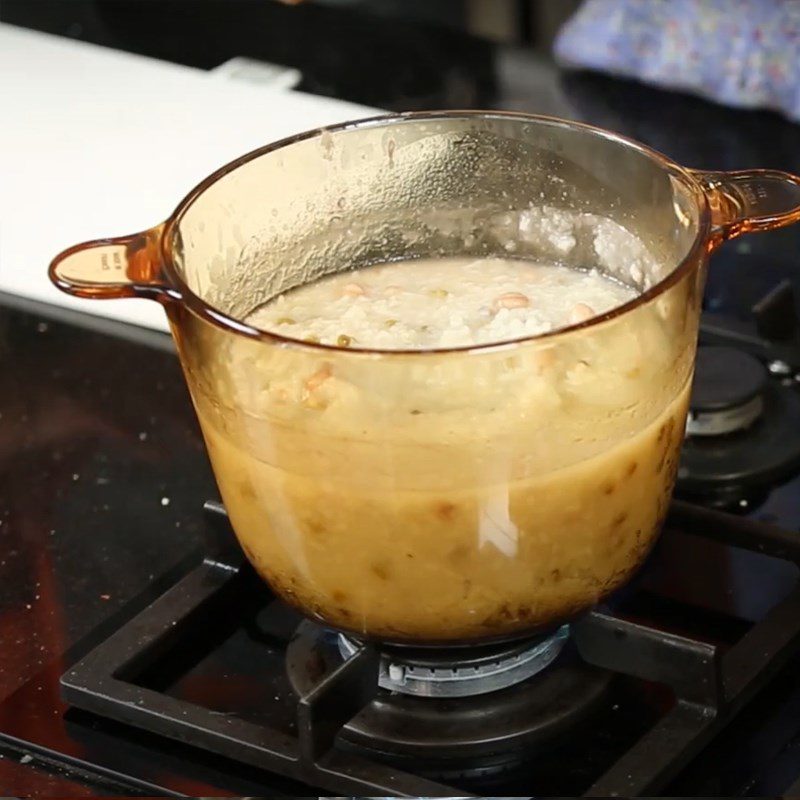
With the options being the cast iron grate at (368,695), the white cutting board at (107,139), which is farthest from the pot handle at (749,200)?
the white cutting board at (107,139)

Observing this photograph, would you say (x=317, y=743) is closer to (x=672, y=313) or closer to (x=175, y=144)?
(x=672, y=313)

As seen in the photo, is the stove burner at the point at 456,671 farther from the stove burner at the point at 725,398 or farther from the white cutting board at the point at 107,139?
the white cutting board at the point at 107,139

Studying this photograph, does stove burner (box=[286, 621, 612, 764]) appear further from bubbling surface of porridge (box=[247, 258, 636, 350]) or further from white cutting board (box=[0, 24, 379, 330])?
white cutting board (box=[0, 24, 379, 330])

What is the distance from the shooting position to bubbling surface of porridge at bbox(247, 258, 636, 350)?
0.68 meters

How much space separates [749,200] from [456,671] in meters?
0.23

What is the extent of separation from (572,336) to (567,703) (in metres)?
0.18

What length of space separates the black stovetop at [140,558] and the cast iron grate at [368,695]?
0.05ft

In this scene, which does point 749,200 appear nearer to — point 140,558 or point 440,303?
point 440,303

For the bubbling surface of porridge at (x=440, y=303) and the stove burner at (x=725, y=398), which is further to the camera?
the stove burner at (x=725, y=398)

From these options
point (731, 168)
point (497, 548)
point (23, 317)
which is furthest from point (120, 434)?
point (731, 168)

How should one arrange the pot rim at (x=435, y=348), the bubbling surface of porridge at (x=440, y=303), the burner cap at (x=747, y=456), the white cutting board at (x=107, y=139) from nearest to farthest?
the pot rim at (x=435, y=348), the bubbling surface of porridge at (x=440, y=303), the burner cap at (x=747, y=456), the white cutting board at (x=107, y=139)

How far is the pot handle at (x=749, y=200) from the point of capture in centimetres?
66

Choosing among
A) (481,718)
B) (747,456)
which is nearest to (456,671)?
(481,718)

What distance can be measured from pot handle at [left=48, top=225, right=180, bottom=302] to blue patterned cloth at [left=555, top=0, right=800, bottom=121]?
0.67 m
